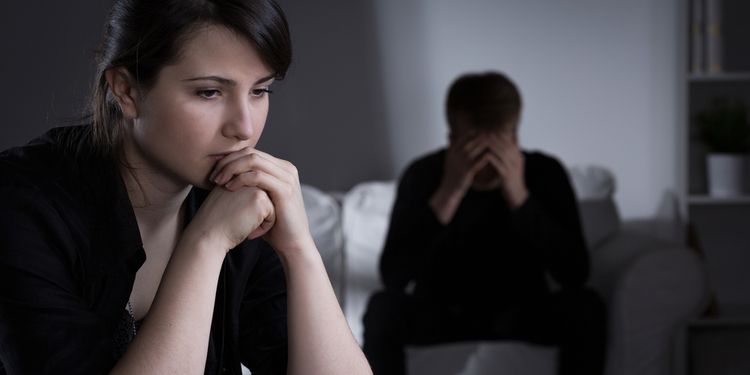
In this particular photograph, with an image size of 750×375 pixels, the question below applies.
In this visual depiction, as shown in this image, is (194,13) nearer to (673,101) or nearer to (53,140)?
(53,140)

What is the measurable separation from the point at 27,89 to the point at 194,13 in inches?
14.2

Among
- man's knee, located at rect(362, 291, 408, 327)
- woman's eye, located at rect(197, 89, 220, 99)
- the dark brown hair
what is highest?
the dark brown hair

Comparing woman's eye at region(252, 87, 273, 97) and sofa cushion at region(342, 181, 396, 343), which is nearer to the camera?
woman's eye at region(252, 87, 273, 97)

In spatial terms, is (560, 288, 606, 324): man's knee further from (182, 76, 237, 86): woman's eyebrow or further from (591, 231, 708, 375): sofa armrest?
(182, 76, 237, 86): woman's eyebrow

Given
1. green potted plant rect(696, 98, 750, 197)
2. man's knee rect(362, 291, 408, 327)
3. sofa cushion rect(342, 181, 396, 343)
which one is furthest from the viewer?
green potted plant rect(696, 98, 750, 197)

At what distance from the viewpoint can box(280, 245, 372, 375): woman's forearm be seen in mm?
921

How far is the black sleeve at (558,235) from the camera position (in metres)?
1.84

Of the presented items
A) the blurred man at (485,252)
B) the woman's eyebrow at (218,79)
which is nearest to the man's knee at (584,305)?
the blurred man at (485,252)

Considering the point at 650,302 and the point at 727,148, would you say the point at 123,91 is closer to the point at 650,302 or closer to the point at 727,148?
the point at 650,302

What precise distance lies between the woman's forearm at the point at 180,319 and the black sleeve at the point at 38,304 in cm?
4

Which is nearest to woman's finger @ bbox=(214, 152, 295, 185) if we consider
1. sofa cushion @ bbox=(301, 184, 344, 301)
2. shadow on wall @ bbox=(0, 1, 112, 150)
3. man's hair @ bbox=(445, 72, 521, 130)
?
shadow on wall @ bbox=(0, 1, 112, 150)

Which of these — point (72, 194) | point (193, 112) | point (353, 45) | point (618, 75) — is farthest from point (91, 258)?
point (618, 75)

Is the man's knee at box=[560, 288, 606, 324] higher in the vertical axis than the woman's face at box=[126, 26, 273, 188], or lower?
lower

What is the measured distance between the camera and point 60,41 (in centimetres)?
111
